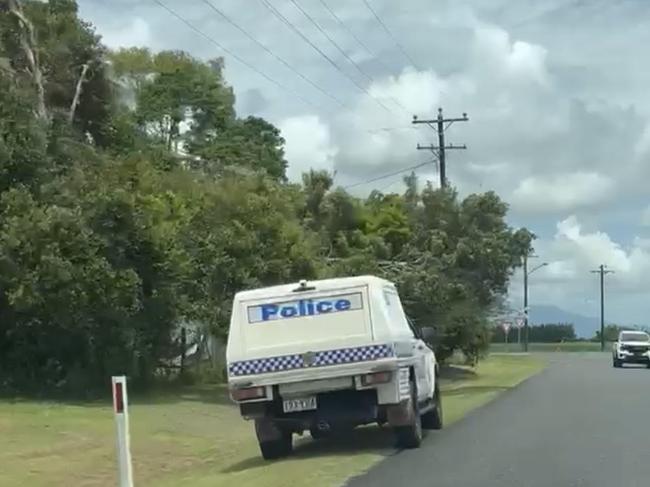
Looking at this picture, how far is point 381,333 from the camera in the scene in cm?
1723

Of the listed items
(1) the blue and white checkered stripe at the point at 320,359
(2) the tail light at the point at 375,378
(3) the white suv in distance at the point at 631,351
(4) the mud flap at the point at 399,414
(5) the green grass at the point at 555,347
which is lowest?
(5) the green grass at the point at 555,347

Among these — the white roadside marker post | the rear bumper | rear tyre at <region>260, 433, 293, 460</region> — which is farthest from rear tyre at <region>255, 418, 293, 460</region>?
the white roadside marker post

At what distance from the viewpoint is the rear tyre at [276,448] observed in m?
17.8

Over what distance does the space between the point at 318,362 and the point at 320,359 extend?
0.05m

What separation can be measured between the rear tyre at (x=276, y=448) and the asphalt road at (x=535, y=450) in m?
1.77

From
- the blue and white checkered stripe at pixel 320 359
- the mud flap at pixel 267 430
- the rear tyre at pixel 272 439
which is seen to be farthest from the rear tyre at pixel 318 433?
the blue and white checkered stripe at pixel 320 359

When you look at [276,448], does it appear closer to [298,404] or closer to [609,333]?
[298,404]

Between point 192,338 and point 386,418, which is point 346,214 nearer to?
point 192,338

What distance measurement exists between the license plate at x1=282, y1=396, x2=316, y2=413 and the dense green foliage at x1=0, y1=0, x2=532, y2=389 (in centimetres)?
1139

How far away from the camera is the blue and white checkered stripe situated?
56.1 ft

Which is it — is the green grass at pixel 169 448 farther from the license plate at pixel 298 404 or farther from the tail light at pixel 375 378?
the tail light at pixel 375 378

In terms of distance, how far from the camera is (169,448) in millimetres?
21734

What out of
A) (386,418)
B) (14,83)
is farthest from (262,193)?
(386,418)

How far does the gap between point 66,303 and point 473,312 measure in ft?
66.2
